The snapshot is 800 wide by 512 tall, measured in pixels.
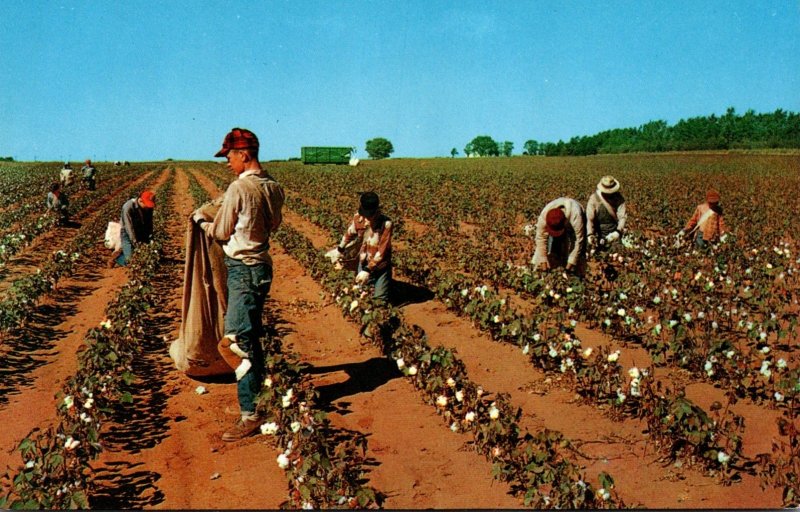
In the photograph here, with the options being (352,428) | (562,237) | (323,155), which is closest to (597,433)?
(352,428)

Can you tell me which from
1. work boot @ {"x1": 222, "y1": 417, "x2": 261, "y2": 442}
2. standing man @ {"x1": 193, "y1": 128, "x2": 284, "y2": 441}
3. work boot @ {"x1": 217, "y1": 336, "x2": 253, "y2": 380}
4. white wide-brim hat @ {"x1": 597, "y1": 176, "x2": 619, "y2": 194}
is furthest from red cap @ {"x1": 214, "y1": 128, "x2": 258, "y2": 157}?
white wide-brim hat @ {"x1": 597, "y1": 176, "x2": 619, "y2": 194}

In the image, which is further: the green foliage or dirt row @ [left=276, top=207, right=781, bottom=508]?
the green foliage

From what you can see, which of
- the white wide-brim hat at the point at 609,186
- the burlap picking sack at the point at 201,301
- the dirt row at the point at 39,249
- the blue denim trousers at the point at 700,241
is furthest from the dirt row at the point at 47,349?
the blue denim trousers at the point at 700,241

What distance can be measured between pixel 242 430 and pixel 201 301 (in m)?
1.06

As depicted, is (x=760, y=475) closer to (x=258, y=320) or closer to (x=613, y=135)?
(x=258, y=320)

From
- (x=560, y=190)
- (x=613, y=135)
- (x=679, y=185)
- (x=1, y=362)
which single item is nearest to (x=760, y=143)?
(x=679, y=185)

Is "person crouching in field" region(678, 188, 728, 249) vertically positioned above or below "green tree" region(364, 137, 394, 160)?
below

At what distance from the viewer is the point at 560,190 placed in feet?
77.9

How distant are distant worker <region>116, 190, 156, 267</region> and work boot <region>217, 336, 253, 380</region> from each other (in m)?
5.62

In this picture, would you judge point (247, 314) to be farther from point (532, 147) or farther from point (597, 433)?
point (532, 147)

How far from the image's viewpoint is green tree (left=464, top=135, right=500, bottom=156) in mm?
102750

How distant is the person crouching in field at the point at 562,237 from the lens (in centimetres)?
593

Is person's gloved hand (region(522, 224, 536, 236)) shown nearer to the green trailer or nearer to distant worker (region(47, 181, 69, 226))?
distant worker (region(47, 181, 69, 226))

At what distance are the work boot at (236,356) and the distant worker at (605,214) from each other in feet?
14.0
